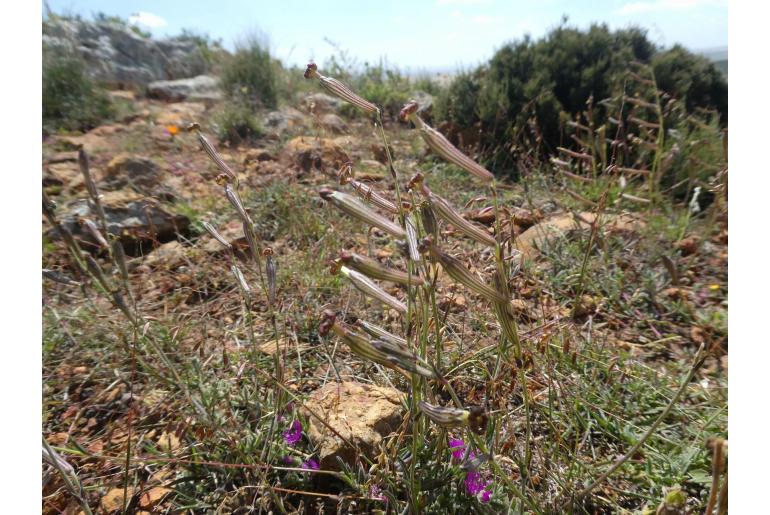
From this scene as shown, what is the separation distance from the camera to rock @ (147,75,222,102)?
9584 mm

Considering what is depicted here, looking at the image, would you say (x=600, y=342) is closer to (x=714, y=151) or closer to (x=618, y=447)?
(x=618, y=447)

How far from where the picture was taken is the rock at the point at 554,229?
304 cm

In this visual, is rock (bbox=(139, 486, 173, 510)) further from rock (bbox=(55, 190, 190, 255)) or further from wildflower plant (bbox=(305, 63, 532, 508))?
rock (bbox=(55, 190, 190, 255))

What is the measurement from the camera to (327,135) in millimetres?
5320

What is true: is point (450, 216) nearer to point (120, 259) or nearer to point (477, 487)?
point (477, 487)

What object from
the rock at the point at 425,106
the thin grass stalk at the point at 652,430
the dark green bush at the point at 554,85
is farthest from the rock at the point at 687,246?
the rock at the point at 425,106

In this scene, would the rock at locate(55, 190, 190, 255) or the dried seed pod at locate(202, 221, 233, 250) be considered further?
the rock at locate(55, 190, 190, 255)

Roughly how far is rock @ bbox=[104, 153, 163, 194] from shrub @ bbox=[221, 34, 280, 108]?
4061mm

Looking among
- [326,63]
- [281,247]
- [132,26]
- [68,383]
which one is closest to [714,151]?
[281,247]

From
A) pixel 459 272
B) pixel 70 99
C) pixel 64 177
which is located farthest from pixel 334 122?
pixel 459 272

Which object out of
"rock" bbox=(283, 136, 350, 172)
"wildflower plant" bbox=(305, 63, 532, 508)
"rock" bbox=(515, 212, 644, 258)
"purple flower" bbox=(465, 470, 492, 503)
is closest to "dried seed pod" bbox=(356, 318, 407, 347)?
"wildflower plant" bbox=(305, 63, 532, 508)

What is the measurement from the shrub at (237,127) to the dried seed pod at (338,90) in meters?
5.45

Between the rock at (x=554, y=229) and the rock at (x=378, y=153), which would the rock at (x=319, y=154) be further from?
the rock at (x=554, y=229)

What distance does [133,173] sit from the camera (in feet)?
14.1
